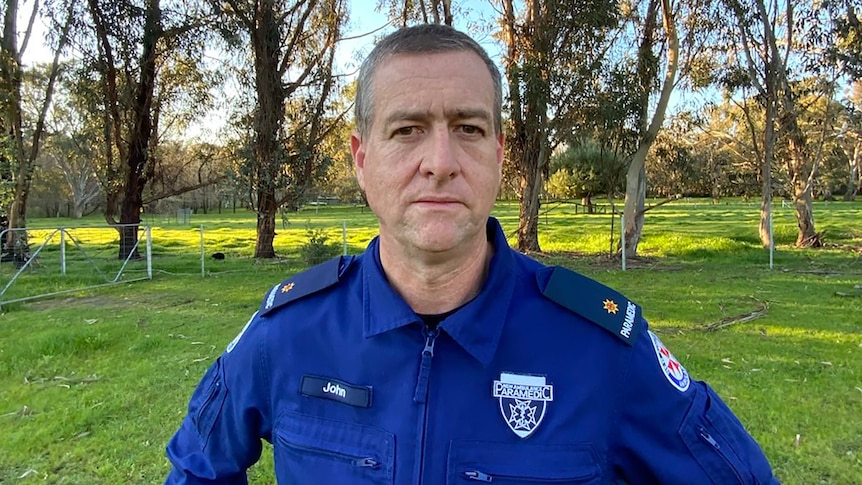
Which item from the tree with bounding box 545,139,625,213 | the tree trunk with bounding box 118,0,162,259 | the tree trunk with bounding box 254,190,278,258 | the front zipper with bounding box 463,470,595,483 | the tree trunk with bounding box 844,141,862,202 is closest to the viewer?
the front zipper with bounding box 463,470,595,483

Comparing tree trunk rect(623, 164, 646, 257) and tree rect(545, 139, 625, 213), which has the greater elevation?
tree rect(545, 139, 625, 213)

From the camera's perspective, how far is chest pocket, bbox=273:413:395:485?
1.21 meters

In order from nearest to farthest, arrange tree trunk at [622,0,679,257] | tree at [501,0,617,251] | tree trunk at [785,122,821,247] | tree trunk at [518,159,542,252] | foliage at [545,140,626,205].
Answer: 1. tree at [501,0,617,251]
2. tree trunk at [622,0,679,257]
3. tree trunk at [518,159,542,252]
4. tree trunk at [785,122,821,247]
5. foliage at [545,140,626,205]

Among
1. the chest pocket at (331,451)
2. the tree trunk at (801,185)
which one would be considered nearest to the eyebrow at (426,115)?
the chest pocket at (331,451)

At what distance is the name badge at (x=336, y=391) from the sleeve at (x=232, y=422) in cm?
12

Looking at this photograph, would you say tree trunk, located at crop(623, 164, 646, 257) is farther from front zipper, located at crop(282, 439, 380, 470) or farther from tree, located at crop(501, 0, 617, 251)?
front zipper, located at crop(282, 439, 380, 470)

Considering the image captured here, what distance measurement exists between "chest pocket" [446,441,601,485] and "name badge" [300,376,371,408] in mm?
209

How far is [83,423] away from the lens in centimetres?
445

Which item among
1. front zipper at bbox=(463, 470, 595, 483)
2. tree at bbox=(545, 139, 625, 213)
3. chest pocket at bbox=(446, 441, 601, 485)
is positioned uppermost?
tree at bbox=(545, 139, 625, 213)

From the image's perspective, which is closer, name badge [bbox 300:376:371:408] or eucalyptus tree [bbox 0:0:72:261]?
name badge [bbox 300:376:371:408]

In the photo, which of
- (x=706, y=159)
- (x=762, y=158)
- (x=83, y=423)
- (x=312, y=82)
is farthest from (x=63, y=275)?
(x=706, y=159)

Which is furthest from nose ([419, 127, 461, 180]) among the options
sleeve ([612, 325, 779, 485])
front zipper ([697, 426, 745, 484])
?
front zipper ([697, 426, 745, 484])

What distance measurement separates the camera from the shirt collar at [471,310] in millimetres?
1202

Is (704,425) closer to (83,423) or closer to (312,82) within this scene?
(83,423)
